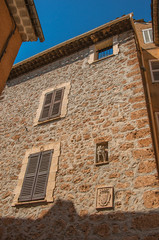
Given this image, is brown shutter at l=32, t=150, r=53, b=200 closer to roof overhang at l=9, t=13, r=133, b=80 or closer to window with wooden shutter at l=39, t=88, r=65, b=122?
window with wooden shutter at l=39, t=88, r=65, b=122

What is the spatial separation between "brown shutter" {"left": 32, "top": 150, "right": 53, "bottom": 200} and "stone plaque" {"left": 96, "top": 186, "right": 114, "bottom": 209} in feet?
5.27

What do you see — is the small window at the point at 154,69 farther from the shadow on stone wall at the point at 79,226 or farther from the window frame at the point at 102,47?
the shadow on stone wall at the point at 79,226

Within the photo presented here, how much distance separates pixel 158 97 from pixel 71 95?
340 centimetres

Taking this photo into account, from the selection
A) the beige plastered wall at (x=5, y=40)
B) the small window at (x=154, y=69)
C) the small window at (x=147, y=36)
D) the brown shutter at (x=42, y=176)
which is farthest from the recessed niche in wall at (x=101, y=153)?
the small window at (x=147, y=36)

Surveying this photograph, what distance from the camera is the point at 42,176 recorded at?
A: 6.25 metres

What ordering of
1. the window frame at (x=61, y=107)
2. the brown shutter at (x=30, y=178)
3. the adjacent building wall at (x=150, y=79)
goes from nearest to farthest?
the brown shutter at (x=30, y=178) < the adjacent building wall at (x=150, y=79) < the window frame at (x=61, y=107)

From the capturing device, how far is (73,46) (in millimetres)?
9641

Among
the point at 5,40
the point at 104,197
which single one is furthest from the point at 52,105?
the point at 104,197

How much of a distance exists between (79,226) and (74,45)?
7.47 m

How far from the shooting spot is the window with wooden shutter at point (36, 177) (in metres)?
5.97

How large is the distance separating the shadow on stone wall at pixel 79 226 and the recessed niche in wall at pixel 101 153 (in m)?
1.28

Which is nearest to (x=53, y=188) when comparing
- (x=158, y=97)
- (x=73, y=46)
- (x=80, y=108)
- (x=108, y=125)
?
(x=108, y=125)

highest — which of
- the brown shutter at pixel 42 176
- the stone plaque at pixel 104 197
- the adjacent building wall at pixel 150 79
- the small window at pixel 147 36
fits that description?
the small window at pixel 147 36

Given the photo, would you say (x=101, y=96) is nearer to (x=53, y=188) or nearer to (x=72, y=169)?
(x=72, y=169)
